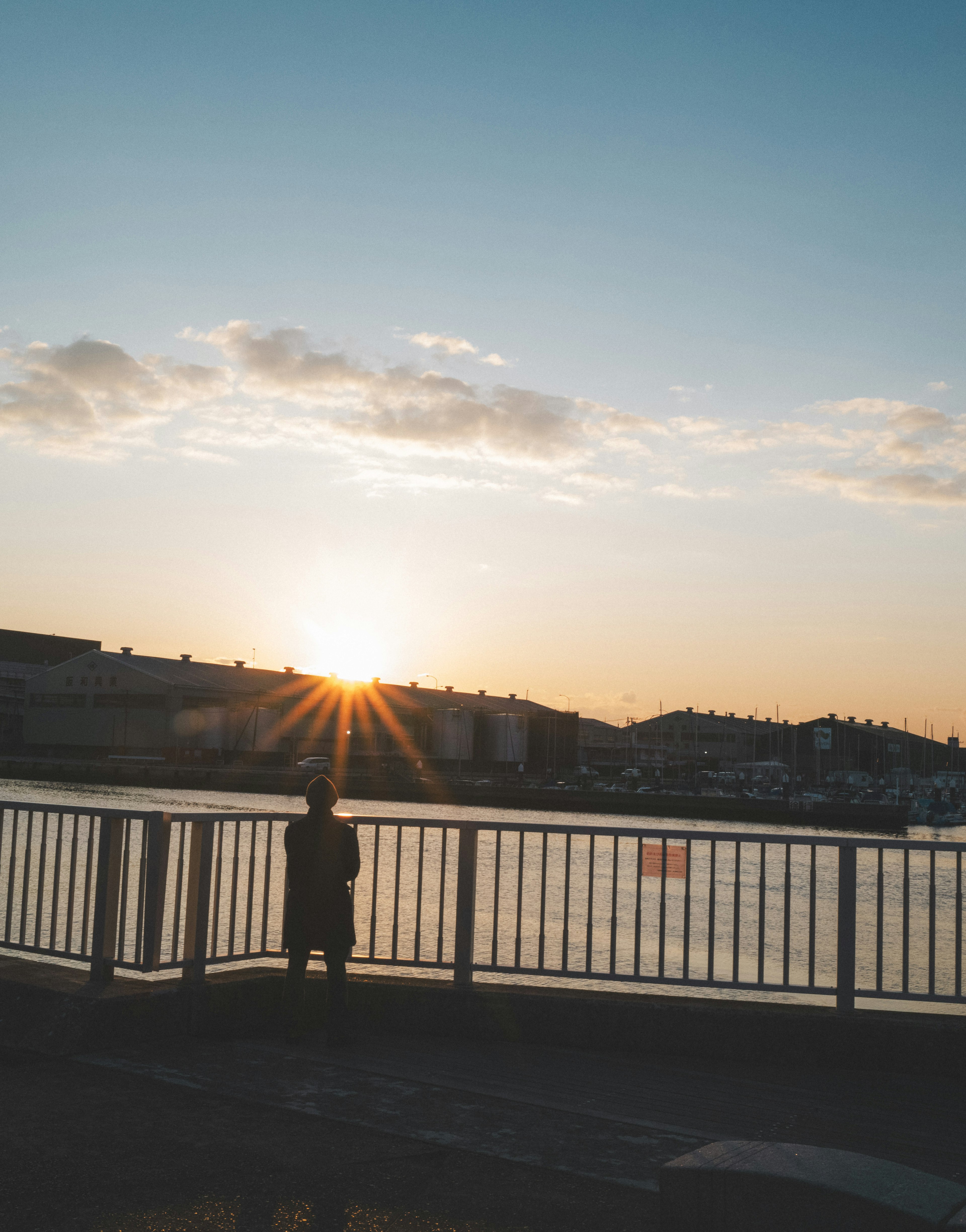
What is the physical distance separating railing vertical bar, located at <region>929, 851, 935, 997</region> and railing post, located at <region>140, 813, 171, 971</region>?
457 centimetres

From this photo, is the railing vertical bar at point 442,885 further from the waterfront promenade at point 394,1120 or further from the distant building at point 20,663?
the distant building at point 20,663

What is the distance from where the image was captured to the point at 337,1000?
22.3 feet

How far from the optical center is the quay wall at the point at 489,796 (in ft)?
285

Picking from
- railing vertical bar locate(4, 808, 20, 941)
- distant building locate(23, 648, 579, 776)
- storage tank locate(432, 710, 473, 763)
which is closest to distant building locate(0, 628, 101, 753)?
distant building locate(23, 648, 579, 776)

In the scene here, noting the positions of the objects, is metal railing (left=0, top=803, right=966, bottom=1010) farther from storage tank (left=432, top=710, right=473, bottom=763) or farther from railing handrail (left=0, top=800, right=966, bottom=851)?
storage tank (left=432, top=710, right=473, bottom=763)

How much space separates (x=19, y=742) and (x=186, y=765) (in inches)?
951

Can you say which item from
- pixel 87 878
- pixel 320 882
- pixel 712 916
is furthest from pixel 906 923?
pixel 87 878

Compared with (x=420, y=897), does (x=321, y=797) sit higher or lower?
higher

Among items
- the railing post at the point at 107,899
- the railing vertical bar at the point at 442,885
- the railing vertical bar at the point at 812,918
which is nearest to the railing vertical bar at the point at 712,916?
the railing vertical bar at the point at 812,918

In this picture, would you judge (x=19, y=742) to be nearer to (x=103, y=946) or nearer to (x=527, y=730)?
(x=527, y=730)

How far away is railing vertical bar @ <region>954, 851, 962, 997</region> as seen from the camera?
6.40 metres

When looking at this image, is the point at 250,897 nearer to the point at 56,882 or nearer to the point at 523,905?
the point at 56,882

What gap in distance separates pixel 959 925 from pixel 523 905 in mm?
26413

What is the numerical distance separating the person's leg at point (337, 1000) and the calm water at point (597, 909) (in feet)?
1.49
